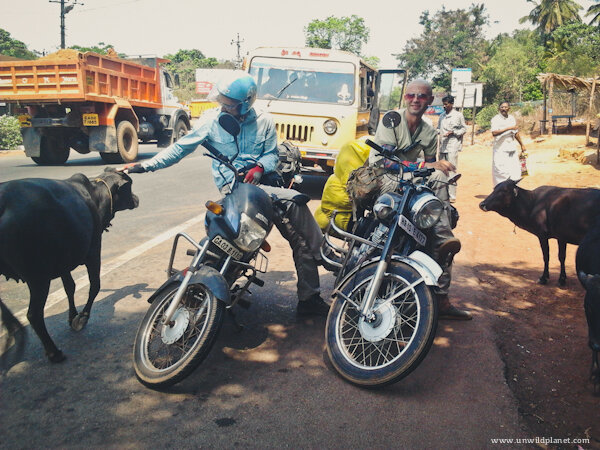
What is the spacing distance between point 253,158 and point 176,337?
1.44m

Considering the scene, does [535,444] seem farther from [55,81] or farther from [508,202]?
[55,81]

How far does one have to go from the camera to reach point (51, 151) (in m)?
13.6

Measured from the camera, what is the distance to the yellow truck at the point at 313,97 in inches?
350

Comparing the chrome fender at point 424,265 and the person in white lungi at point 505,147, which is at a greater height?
the person in white lungi at point 505,147

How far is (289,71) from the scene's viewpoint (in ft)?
31.0

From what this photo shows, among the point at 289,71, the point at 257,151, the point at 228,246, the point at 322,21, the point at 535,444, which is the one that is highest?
the point at 322,21

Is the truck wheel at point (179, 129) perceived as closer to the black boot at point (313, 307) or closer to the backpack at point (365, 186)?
the black boot at point (313, 307)

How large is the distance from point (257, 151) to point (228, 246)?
97 cm

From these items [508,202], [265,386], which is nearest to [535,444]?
[265,386]

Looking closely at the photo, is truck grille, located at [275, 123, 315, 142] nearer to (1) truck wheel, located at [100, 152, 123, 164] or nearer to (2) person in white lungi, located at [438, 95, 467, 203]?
(2) person in white lungi, located at [438, 95, 467, 203]

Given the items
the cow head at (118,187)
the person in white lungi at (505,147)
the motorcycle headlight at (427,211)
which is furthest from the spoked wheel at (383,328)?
the person in white lungi at (505,147)

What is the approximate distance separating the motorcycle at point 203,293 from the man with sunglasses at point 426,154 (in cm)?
100

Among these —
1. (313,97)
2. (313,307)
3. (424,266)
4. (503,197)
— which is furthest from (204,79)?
(424,266)

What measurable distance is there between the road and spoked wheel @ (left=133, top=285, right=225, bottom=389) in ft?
0.43
